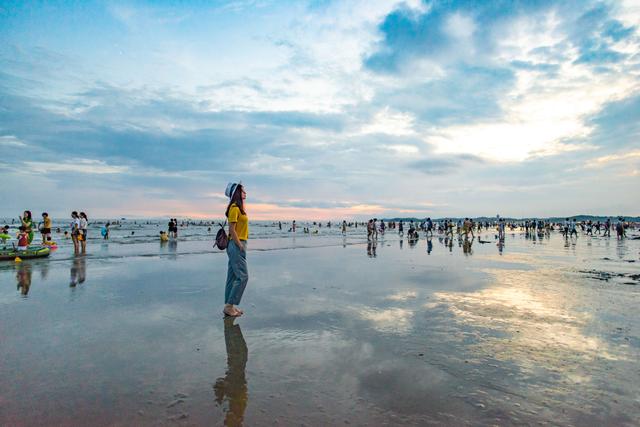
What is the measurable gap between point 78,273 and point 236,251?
822cm

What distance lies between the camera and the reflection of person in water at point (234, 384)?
327cm

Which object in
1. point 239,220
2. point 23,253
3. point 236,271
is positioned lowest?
point 23,253

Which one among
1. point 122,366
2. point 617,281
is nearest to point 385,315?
point 122,366

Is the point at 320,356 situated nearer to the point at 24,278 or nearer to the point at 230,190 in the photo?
the point at 230,190

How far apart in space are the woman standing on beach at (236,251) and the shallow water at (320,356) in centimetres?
38

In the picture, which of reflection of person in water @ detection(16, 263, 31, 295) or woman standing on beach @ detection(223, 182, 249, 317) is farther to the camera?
reflection of person in water @ detection(16, 263, 31, 295)

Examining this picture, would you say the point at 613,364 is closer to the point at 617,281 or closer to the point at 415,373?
the point at 415,373

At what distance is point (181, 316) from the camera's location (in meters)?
6.66

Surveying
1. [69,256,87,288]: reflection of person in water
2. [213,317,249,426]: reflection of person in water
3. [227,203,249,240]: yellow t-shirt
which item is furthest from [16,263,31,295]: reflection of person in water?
[213,317,249,426]: reflection of person in water

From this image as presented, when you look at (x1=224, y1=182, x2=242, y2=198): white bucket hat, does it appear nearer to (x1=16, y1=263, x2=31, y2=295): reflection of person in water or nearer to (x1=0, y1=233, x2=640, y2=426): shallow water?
(x1=0, y1=233, x2=640, y2=426): shallow water

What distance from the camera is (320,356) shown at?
4.72m

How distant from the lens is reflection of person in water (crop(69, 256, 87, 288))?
33.1 ft

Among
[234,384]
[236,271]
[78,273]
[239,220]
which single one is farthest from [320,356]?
[78,273]

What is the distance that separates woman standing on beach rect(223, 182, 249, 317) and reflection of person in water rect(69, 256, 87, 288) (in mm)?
5524
